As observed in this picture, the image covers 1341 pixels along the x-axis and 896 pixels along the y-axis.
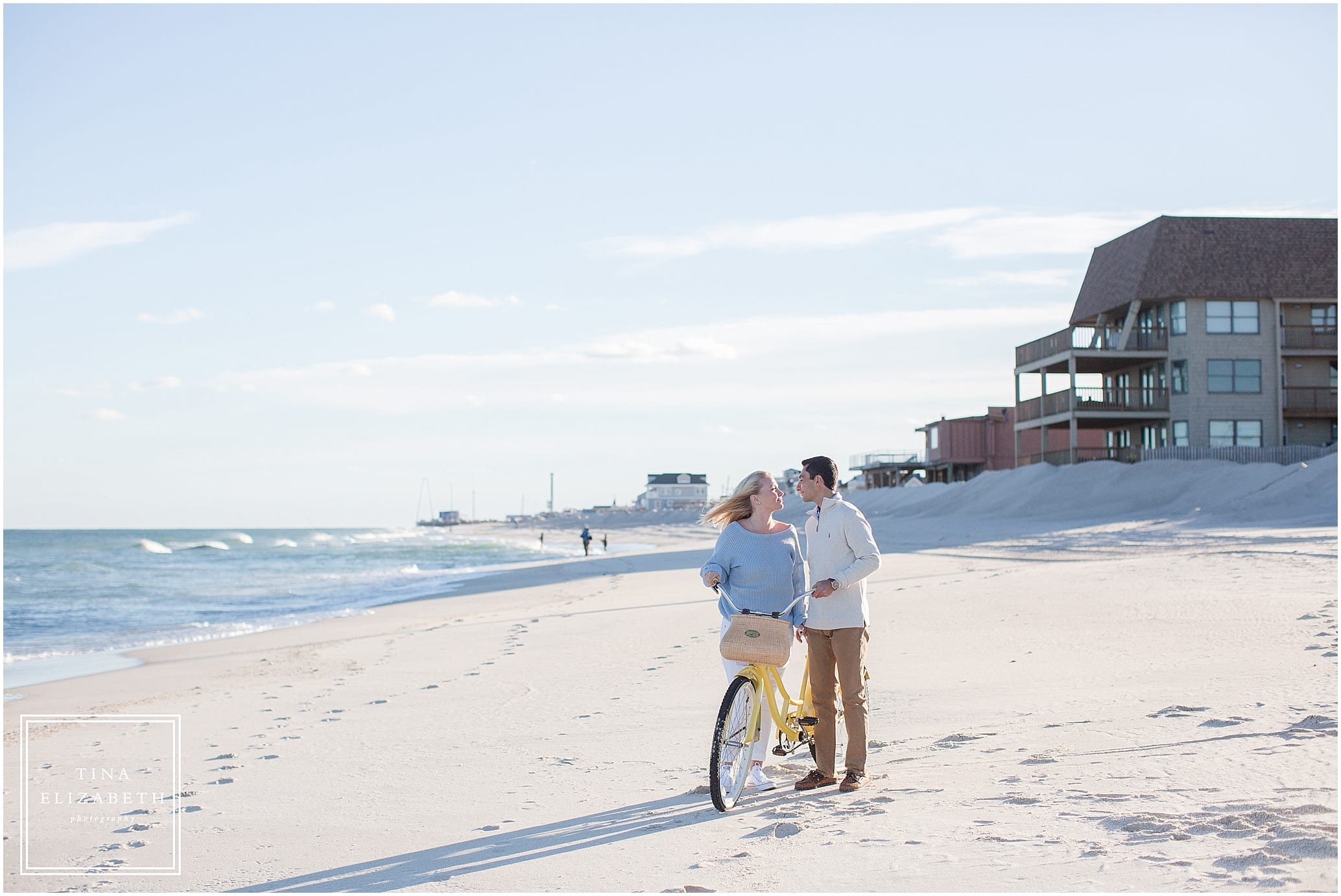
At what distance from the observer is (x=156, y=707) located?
35.7 ft

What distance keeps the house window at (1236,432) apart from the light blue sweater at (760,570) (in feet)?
131

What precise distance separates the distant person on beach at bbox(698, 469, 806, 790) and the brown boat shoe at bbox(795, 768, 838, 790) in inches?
7.3

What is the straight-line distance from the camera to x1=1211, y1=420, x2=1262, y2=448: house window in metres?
40.9

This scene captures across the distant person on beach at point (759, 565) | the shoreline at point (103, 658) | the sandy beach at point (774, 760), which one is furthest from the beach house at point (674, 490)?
the distant person on beach at point (759, 565)

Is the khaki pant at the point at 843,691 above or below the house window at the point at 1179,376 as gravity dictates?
below

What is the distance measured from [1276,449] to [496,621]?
107ft

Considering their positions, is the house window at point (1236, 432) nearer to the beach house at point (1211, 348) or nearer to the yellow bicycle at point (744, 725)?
the beach house at point (1211, 348)

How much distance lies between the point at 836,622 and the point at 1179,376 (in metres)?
40.5

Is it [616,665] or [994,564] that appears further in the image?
[994,564]

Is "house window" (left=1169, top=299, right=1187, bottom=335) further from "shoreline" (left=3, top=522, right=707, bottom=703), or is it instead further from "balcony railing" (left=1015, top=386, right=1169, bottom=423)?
"shoreline" (left=3, top=522, right=707, bottom=703)

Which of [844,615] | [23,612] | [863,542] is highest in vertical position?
[863,542]

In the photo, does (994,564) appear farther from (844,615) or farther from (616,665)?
(844,615)

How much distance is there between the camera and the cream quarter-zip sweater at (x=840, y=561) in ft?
19.3

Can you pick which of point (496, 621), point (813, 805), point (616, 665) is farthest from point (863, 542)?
point (496, 621)
